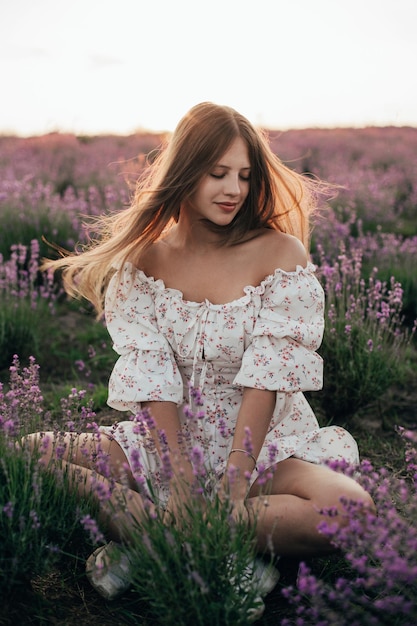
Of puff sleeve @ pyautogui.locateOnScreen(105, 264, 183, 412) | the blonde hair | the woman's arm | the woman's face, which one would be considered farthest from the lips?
the woman's arm

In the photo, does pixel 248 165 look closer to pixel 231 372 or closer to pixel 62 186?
pixel 231 372

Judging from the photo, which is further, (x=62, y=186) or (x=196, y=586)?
(x=62, y=186)

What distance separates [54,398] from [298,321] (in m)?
1.82

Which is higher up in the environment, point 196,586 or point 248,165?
point 248,165

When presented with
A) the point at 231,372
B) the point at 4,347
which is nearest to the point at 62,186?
the point at 4,347

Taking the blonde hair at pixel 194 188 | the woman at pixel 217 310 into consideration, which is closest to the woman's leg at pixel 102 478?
the woman at pixel 217 310

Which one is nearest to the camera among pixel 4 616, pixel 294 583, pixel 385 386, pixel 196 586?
pixel 196 586

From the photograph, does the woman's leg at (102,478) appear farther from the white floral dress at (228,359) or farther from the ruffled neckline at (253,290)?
the ruffled neckline at (253,290)

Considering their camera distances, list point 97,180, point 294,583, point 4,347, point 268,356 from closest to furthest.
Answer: point 294,583 < point 268,356 < point 4,347 < point 97,180

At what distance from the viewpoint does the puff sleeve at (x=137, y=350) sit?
2.83 metres

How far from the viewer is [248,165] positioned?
2877 millimetres

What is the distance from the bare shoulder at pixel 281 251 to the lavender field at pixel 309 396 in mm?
524

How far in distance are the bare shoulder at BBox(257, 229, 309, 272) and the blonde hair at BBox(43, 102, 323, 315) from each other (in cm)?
10

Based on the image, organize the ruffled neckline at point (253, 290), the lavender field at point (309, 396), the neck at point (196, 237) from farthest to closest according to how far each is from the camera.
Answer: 1. the neck at point (196, 237)
2. the ruffled neckline at point (253, 290)
3. the lavender field at point (309, 396)
